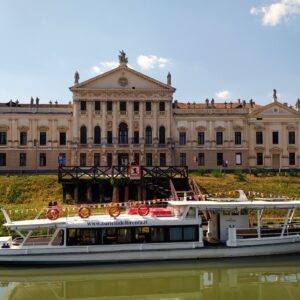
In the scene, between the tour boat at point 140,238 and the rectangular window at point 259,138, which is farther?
the rectangular window at point 259,138

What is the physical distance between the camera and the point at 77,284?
20.6 metres

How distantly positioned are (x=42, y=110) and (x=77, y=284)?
129 feet

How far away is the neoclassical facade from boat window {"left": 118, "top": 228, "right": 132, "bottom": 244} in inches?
1254

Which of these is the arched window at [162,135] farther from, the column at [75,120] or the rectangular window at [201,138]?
the column at [75,120]

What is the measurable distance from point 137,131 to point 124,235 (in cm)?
3382

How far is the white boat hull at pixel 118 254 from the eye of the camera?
22703 mm

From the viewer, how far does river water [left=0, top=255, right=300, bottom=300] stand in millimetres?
19297

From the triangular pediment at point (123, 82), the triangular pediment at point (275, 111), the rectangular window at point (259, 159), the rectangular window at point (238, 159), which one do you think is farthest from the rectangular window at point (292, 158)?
the triangular pediment at point (123, 82)

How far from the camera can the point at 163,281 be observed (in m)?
21.0

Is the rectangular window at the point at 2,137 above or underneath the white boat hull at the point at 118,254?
above

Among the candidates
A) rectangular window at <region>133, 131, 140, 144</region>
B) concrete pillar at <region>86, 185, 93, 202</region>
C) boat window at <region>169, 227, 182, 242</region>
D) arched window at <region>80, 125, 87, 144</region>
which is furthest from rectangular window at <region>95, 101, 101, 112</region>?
boat window at <region>169, 227, 182, 242</region>

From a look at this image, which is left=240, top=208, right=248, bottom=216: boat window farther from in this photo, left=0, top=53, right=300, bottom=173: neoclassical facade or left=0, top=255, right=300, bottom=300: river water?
left=0, top=53, right=300, bottom=173: neoclassical facade

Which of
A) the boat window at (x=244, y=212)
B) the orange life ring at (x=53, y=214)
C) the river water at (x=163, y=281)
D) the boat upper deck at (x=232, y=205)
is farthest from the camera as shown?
the boat window at (x=244, y=212)

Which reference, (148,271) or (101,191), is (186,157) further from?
(148,271)
